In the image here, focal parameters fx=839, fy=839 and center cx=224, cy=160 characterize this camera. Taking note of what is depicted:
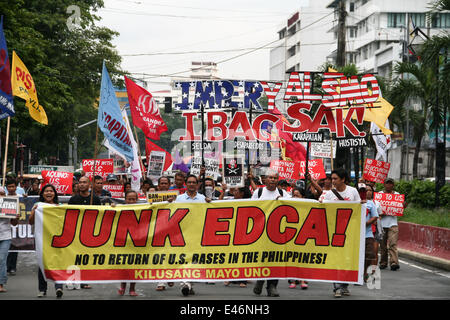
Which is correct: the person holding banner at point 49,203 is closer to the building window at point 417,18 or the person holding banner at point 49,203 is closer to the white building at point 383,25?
the white building at point 383,25

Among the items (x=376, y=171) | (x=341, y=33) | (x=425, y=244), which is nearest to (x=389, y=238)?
(x=425, y=244)

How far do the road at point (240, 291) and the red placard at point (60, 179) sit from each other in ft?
15.8

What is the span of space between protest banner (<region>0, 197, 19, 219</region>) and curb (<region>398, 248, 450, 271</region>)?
8.68 meters

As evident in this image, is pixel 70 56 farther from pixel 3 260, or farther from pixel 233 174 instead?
pixel 3 260

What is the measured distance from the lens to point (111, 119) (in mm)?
16000

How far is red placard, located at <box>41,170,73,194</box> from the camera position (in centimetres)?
1934

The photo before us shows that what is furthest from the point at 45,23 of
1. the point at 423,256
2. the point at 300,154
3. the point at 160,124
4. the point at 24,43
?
the point at 423,256

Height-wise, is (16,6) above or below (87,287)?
above

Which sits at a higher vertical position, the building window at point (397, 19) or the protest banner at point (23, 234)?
the building window at point (397, 19)

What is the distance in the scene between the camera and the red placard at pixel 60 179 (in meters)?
→ 19.3

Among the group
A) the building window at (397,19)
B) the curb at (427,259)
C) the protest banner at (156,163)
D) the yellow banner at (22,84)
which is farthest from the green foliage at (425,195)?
the building window at (397,19)

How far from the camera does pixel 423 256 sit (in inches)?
709

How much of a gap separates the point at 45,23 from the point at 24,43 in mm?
10122

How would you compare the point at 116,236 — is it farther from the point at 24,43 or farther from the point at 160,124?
the point at 24,43
